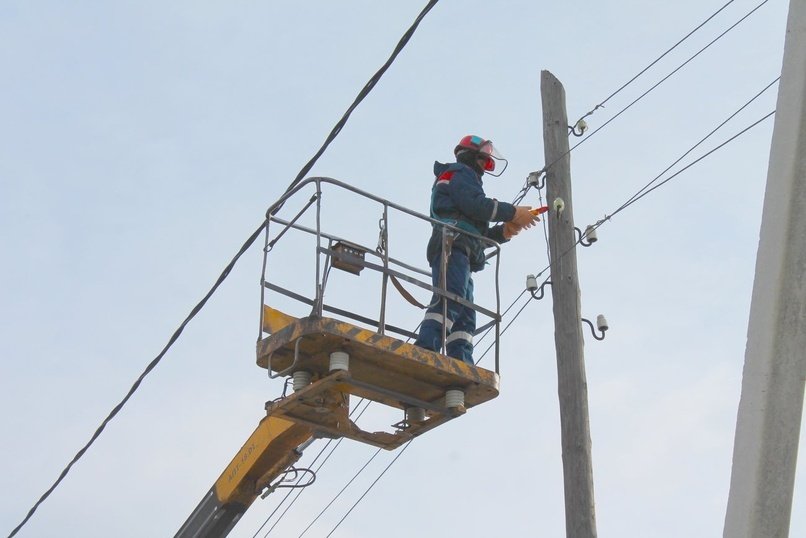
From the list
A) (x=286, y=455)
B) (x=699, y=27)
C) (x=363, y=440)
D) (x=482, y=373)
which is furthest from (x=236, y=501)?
(x=699, y=27)

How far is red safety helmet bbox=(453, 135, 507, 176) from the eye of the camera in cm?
911

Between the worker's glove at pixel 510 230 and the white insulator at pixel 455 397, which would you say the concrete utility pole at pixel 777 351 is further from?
the worker's glove at pixel 510 230

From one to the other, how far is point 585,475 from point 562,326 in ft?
3.88

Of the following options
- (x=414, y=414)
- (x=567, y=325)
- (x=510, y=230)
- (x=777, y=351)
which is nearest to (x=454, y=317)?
(x=414, y=414)

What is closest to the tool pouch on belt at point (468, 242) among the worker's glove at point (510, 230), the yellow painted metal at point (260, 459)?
the worker's glove at point (510, 230)

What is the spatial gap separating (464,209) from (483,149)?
599mm

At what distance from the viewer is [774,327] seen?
4.43m

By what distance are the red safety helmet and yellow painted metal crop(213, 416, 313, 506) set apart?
7.79 ft

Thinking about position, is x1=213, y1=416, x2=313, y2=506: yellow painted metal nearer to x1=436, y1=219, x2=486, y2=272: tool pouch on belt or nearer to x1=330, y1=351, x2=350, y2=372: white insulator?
x1=330, y1=351, x2=350, y2=372: white insulator

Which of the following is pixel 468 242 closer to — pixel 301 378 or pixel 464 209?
pixel 464 209

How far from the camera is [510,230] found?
29.9 feet

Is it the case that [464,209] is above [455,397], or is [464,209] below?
above

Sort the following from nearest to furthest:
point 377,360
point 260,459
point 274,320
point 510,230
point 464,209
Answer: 1. point 377,360
2. point 274,320
3. point 464,209
4. point 510,230
5. point 260,459

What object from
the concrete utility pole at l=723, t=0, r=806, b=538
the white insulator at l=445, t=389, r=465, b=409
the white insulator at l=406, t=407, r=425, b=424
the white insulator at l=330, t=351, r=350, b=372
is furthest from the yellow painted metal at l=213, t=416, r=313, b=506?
the concrete utility pole at l=723, t=0, r=806, b=538
